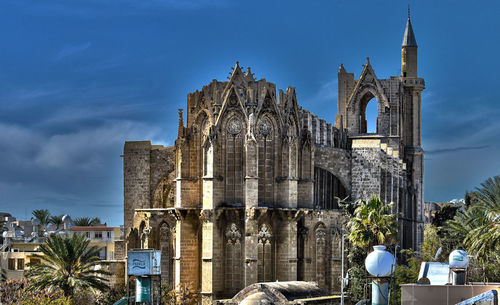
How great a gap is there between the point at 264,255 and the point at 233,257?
6.46 feet

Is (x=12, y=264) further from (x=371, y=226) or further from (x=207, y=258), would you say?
(x=371, y=226)

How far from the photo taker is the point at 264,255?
57.1m

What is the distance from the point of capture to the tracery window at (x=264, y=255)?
5691cm

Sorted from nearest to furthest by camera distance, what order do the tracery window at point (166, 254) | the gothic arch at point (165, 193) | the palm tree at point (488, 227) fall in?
the palm tree at point (488, 227), the tracery window at point (166, 254), the gothic arch at point (165, 193)

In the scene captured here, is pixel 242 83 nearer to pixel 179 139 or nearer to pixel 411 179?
pixel 179 139

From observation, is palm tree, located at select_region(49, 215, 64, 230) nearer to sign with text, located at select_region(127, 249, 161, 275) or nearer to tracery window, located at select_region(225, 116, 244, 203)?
tracery window, located at select_region(225, 116, 244, 203)

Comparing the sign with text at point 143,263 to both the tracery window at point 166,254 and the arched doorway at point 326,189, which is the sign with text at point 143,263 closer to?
the tracery window at point 166,254

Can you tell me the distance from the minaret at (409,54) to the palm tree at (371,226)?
3115 centimetres

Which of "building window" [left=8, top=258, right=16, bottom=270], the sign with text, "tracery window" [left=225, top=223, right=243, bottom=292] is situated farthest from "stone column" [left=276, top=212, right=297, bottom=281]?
"building window" [left=8, top=258, right=16, bottom=270]

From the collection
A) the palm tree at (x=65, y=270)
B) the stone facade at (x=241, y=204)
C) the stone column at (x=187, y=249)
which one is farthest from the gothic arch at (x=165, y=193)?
the palm tree at (x=65, y=270)

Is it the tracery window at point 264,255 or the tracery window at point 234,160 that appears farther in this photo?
the tracery window at point 234,160

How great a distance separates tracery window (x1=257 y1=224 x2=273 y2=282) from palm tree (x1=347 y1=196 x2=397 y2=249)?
5066mm

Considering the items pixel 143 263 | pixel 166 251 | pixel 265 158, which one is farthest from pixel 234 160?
pixel 143 263

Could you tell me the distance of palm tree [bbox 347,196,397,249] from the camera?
183ft
